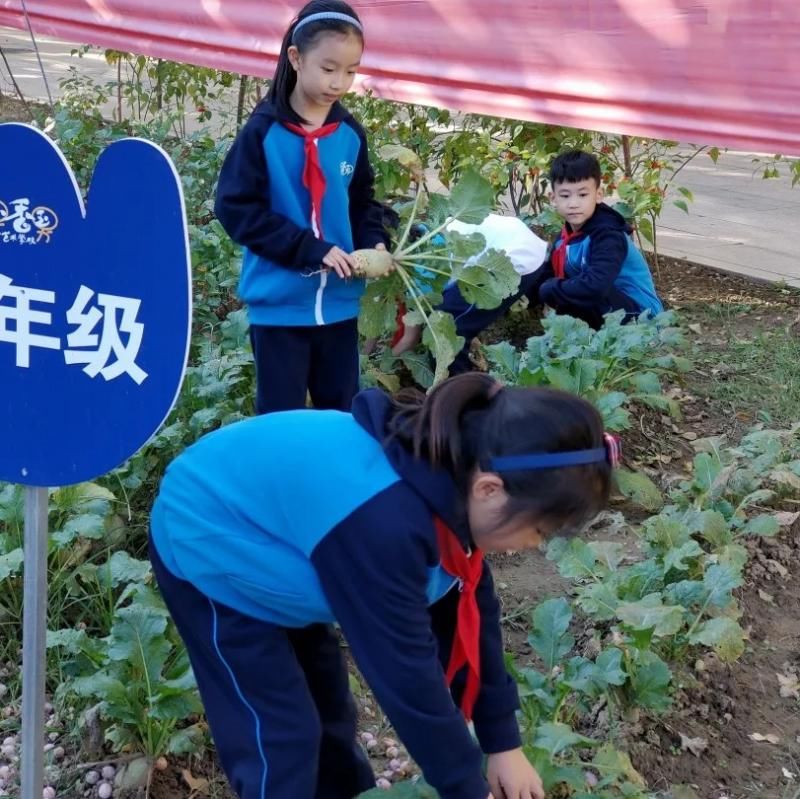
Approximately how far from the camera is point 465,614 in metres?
1.82

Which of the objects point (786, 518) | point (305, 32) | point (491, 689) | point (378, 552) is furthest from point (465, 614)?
point (786, 518)

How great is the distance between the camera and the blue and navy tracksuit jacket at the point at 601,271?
4645 mm

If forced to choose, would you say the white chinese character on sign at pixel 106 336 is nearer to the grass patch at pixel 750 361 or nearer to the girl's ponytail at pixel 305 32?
the girl's ponytail at pixel 305 32

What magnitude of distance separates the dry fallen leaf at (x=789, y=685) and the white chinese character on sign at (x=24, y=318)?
6.44ft

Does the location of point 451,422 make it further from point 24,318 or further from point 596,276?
point 596,276

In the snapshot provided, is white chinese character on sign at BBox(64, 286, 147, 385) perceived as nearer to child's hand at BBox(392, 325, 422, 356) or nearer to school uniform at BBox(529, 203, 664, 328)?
child's hand at BBox(392, 325, 422, 356)

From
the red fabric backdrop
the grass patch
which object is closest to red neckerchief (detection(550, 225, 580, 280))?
the grass patch

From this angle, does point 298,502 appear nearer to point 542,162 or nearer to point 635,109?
point 635,109

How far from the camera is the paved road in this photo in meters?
6.62

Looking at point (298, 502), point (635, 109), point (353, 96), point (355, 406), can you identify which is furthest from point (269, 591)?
point (353, 96)

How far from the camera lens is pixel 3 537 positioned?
288 cm

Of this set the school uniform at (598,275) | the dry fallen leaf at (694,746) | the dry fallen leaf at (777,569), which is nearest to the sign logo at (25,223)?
the dry fallen leaf at (694,746)

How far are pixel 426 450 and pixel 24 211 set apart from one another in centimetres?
71

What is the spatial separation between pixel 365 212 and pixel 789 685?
166cm
